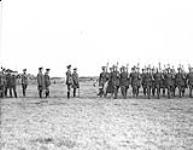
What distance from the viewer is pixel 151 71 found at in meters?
20.3

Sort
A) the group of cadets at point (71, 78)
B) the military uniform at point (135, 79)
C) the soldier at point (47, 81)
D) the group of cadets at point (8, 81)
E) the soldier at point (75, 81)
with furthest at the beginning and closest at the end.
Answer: the group of cadets at point (8, 81)
the military uniform at point (135, 79)
the soldier at point (75, 81)
the soldier at point (47, 81)
the group of cadets at point (71, 78)

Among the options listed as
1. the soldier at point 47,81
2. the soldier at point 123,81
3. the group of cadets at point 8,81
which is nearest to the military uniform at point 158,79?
the soldier at point 123,81

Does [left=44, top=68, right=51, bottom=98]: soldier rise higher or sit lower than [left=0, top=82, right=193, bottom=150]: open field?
higher

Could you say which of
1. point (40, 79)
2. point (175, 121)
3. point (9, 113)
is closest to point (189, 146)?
point (175, 121)

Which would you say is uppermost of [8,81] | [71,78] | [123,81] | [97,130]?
[71,78]

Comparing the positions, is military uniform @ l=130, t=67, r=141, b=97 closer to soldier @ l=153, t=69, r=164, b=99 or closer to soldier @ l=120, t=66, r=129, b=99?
soldier @ l=120, t=66, r=129, b=99

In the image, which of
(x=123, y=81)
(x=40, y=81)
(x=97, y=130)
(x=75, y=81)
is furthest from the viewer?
(x=75, y=81)

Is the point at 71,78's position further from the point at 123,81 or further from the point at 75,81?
the point at 123,81

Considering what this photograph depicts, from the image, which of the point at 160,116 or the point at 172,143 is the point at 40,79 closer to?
the point at 160,116

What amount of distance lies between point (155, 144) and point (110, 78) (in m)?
12.7

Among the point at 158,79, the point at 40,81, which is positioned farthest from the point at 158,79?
the point at 40,81

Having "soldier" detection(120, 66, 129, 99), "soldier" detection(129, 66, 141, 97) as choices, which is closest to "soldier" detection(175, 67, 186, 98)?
"soldier" detection(129, 66, 141, 97)

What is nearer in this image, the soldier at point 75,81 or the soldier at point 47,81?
the soldier at point 47,81

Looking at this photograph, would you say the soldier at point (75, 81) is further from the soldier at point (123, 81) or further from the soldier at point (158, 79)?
the soldier at point (158, 79)
